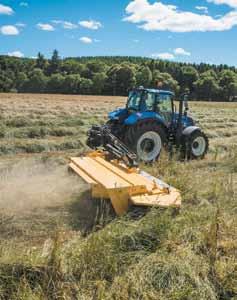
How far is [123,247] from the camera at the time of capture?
11.7 ft

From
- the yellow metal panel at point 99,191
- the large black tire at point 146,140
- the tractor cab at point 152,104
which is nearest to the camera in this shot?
the yellow metal panel at point 99,191

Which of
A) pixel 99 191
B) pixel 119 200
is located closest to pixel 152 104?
pixel 99 191

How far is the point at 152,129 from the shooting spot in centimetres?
823

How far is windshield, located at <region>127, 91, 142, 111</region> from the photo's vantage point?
28.0ft

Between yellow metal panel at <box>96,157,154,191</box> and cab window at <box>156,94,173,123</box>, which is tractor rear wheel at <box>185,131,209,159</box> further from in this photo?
yellow metal panel at <box>96,157,154,191</box>

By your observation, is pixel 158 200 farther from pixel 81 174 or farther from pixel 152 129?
pixel 152 129

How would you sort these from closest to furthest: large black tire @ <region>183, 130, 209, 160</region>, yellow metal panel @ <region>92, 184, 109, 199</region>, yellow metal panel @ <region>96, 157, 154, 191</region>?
yellow metal panel @ <region>92, 184, 109, 199</region>, yellow metal panel @ <region>96, 157, 154, 191</region>, large black tire @ <region>183, 130, 209, 160</region>

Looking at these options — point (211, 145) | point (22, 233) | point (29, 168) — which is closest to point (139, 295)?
point (22, 233)

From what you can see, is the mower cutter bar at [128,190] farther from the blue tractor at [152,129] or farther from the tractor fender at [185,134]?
the tractor fender at [185,134]

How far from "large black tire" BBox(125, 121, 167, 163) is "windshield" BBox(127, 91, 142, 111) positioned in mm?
632

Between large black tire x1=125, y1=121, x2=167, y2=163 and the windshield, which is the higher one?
the windshield

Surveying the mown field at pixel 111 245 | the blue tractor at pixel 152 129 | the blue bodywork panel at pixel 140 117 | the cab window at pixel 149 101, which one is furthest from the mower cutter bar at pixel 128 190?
the cab window at pixel 149 101

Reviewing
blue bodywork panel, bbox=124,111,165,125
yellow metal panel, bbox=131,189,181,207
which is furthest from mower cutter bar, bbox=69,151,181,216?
blue bodywork panel, bbox=124,111,165,125

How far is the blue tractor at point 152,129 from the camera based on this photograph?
26.5 ft
